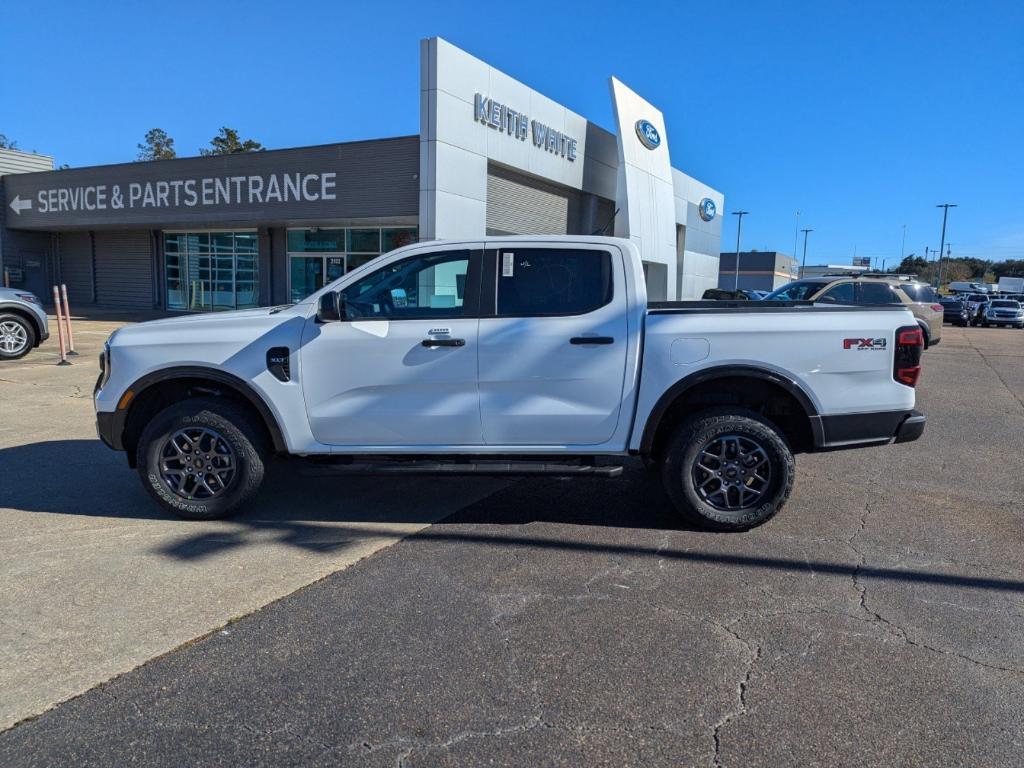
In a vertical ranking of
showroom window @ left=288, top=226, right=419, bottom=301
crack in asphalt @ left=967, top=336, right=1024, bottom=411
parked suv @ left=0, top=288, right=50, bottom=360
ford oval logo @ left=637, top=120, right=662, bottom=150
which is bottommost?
crack in asphalt @ left=967, top=336, right=1024, bottom=411

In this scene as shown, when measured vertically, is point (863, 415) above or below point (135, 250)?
below

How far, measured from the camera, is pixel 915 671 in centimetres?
334

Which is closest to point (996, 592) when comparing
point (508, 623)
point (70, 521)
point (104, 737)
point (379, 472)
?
point (508, 623)

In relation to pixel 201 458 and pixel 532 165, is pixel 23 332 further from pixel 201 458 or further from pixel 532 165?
pixel 532 165

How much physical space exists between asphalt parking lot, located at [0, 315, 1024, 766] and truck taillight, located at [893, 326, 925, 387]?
1089 mm

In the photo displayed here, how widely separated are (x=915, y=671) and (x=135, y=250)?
30285mm

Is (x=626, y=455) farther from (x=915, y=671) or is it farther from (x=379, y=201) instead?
(x=379, y=201)

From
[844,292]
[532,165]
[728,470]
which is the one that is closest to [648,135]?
[532,165]

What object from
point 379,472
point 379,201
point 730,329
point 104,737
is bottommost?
point 104,737

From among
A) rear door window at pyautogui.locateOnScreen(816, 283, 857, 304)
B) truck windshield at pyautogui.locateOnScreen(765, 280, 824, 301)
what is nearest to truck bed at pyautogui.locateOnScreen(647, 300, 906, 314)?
rear door window at pyautogui.locateOnScreen(816, 283, 857, 304)

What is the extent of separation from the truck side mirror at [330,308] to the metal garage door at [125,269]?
26243 mm

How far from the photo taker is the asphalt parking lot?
281cm

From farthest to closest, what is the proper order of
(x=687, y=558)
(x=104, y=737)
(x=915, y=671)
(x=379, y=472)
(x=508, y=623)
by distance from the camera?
1. (x=379, y=472)
2. (x=687, y=558)
3. (x=508, y=623)
4. (x=915, y=671)
5. (x=104, y=737)

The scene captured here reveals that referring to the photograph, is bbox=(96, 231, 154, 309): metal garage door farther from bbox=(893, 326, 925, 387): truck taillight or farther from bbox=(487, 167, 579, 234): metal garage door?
bbox=(893, 326, 925, 387): truck taillight
